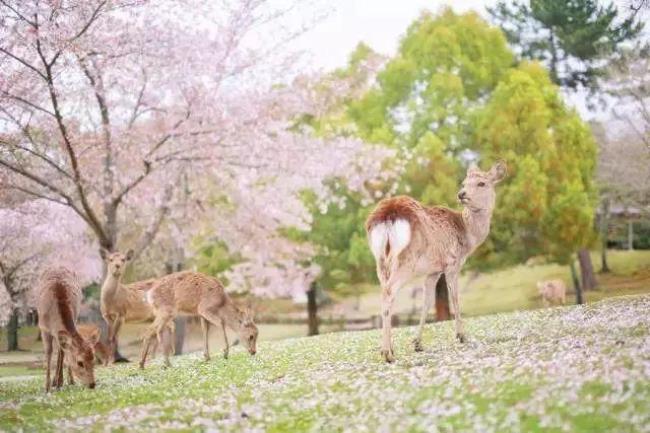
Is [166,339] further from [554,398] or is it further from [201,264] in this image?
[201,264]

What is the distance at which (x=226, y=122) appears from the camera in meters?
14.0

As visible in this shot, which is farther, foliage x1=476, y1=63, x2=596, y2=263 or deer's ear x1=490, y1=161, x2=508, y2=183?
foliage x1=476, y1=63, x2=596, y2=263

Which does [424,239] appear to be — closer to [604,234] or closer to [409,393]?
[409,393]

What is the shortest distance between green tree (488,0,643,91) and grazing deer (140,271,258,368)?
46.2ft

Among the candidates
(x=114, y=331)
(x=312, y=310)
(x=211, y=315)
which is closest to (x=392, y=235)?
(x=211, y=315)

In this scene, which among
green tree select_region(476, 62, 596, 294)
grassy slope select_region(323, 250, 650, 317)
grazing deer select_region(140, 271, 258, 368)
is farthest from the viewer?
grassy slope select_region(323, 250, 650, 317)

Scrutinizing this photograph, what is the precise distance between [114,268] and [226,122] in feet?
10.6

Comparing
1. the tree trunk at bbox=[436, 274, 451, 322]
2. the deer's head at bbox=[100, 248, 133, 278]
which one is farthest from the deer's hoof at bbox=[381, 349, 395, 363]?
the tree trunk at bbox=[436, 274, 451, 322]

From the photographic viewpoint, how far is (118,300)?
13359 millimetres

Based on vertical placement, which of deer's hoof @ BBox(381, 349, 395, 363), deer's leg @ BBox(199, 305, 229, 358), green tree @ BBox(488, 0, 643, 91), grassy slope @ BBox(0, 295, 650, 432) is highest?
green tree @ BBox(488, 0, 643, 91)

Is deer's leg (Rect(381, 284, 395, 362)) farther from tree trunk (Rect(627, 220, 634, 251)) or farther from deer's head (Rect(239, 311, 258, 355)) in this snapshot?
tree trunk (Rect(627, 220, 634, 251))

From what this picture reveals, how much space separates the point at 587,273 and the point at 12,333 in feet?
48.8

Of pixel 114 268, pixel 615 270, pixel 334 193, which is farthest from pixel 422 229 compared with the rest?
pixel 615 270

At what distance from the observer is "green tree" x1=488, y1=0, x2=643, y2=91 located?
22.7m
